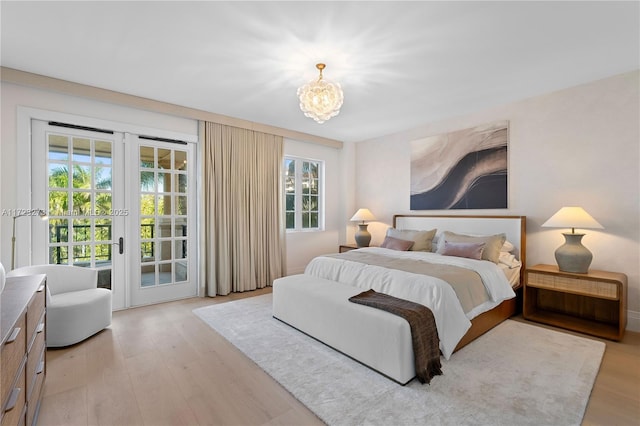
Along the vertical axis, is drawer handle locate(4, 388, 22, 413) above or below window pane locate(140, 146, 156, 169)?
below

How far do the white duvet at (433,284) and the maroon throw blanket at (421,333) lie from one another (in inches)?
4.8

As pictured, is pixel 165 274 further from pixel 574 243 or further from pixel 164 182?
pixel 574 243

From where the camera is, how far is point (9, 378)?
3.75 feet

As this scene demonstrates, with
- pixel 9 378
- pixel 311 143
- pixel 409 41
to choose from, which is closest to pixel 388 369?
pixel 9 378

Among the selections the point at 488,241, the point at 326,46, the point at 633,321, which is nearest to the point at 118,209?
the point at 326,46

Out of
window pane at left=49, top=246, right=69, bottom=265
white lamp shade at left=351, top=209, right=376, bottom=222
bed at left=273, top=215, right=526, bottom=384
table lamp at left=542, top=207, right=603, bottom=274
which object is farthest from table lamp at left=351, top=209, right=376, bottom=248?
window pane at left=49, top=246, right=69, bottom=265

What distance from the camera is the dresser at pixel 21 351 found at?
1117 mm

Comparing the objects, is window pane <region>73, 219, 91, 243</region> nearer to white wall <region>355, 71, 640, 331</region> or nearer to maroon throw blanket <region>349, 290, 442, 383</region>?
maroon throw blanket <region>349, 290, 442, 383</region>

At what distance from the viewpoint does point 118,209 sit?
3664mm

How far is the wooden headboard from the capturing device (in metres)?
3.70

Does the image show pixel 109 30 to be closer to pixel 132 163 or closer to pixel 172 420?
pixel 132 163

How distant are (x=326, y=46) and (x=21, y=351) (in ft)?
9.07

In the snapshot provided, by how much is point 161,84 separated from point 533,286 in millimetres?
4734

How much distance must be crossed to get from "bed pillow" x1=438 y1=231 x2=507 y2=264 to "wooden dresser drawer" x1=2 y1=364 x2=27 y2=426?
390 cm
